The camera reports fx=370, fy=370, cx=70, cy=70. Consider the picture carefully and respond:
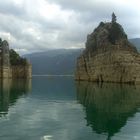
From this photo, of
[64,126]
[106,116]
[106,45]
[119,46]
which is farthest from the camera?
[106,45]

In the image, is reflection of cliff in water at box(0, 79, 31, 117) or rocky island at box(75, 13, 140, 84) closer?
reflection of cliff in water at box(0, 79, 31, 117)

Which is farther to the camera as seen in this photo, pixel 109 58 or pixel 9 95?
pixel 109 58

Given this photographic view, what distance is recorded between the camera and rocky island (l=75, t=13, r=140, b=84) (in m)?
135

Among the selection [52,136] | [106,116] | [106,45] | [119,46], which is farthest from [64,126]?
[106,45]

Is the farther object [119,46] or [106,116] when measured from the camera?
[119,46]

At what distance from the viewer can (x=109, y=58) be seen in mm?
145875

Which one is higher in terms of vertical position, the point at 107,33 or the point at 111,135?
the point at 107,33

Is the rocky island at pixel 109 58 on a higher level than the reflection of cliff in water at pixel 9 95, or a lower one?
higher

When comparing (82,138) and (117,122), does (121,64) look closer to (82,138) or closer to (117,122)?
(117,122)

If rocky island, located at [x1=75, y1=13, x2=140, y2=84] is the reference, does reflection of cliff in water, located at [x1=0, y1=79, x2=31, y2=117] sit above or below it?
below

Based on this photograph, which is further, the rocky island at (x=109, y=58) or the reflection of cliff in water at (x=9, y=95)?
the rocky island at (x=109, y=58)

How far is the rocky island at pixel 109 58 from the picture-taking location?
135 metres

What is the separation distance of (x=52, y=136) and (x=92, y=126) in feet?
20.3

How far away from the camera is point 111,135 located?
29625mm
